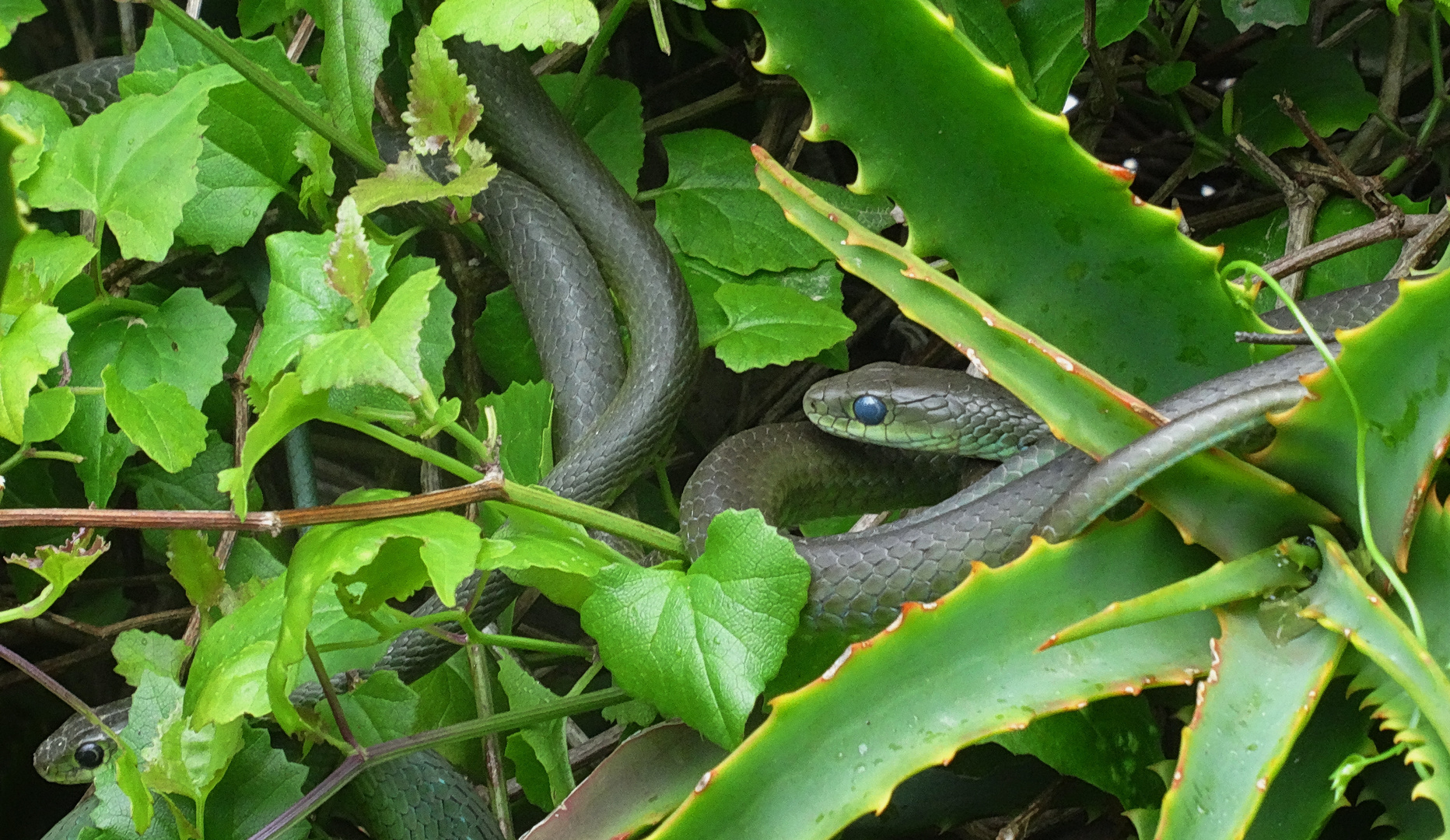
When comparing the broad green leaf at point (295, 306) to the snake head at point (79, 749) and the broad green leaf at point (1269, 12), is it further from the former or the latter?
the broad green leaf at point (1269, 12)

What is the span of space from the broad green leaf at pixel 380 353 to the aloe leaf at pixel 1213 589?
0.56 m

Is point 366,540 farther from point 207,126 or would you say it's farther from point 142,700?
point 207,126

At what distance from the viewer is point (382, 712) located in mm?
1391

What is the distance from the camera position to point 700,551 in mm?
1366

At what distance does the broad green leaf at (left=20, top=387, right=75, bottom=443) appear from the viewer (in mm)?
1379

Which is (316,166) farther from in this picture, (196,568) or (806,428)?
(806,428)

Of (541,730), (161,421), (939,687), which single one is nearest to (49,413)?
(161,421)

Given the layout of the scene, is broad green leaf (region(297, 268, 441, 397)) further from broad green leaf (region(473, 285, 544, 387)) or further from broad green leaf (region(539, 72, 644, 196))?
broad green leaf (region(539, 72, 644, 196))

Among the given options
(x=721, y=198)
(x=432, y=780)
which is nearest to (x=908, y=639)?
(x=432, y=780)

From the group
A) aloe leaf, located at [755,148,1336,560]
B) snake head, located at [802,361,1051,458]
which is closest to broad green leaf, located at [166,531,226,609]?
Result: snake head, located at [802,361,1051,458]

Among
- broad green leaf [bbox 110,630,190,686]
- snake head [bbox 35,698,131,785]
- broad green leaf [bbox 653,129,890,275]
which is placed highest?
broad green leaf [bbox 653,129,890,275]

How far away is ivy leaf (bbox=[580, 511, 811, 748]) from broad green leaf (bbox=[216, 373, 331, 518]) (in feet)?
1.04

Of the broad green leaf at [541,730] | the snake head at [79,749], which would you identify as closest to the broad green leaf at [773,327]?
the broad green leaf at [541,730]

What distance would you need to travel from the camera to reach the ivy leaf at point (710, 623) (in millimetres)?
1102
